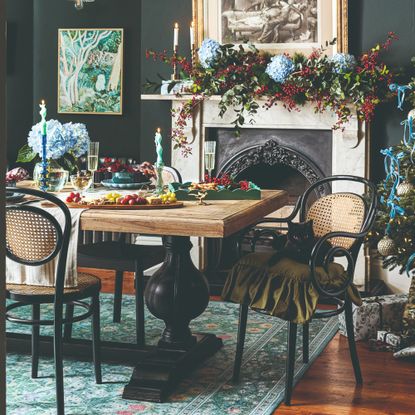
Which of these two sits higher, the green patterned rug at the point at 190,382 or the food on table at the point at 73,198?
the food on table at the point at 73,198

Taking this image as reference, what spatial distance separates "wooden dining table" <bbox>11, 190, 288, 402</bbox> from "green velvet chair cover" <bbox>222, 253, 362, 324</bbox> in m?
0.19

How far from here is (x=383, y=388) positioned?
3410 millimetres

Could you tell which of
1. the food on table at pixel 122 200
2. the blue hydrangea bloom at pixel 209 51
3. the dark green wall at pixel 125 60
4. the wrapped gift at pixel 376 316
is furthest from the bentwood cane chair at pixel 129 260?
the dark green wall at pixel 125 60

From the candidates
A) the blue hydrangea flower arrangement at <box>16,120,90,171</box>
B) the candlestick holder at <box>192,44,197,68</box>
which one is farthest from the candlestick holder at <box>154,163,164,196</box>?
the candlestick holder at <box>192,44,197,68</box>

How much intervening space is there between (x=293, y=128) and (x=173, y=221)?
242 centimetres

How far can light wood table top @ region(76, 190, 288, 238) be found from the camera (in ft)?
9.67

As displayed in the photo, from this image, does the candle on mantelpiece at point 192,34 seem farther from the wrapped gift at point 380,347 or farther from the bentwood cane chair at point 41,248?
the bentwood cane chair at point 41,248

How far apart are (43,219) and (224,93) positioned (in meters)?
2.48

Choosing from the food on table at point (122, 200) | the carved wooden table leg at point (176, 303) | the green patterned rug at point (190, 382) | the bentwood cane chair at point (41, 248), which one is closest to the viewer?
the bentwood cane chair at point (41, 248)

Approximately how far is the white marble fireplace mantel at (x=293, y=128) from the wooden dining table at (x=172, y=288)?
139 cm

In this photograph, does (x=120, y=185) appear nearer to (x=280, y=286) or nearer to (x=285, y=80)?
(x=280, y=286)

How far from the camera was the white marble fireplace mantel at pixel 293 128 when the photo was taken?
5.07 meters

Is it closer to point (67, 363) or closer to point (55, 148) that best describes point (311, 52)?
point (55, 148)

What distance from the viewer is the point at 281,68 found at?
4.91 metres
